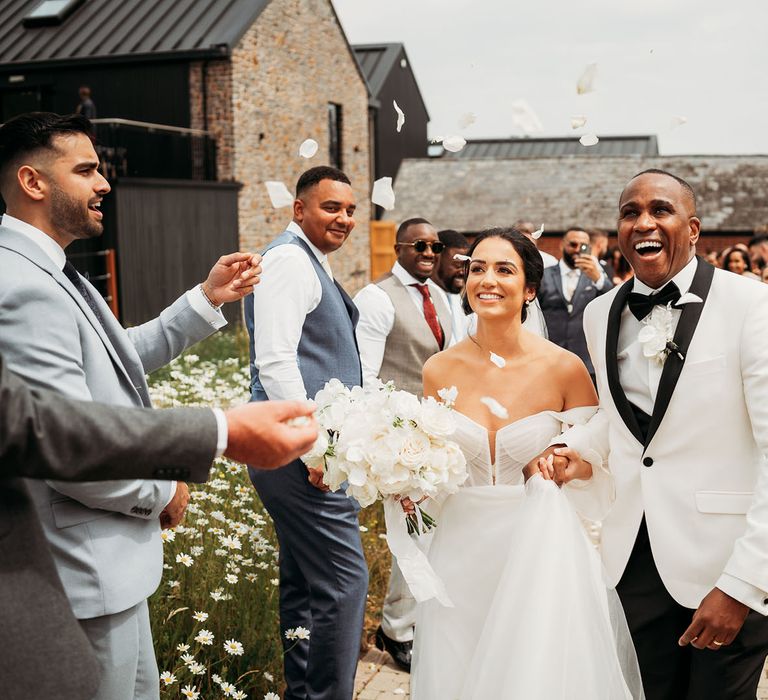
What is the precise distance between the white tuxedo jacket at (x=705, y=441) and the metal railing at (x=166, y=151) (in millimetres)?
18864

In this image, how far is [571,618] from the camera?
11.5 feet

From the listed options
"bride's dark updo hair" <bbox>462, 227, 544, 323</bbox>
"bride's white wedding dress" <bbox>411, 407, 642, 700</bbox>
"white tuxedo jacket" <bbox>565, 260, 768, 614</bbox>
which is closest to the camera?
"white tuxedo jacket" <bbox>565, 260, 768, 614</bbox>

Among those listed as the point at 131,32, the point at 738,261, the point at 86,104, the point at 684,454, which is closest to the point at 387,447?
the point at 684,454

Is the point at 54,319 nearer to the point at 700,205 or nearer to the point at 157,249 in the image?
the point at 157,249

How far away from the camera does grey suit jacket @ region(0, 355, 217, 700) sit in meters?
1.89

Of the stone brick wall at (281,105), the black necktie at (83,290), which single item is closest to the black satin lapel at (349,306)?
the black necktie at (83,290)

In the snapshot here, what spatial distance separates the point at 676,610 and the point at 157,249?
17781 mm

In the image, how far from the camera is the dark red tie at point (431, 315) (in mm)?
6000

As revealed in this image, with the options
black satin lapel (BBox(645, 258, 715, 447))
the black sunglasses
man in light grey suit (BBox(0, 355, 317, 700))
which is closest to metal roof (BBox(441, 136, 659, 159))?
the black sunglasses

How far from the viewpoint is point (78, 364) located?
262 centimetres

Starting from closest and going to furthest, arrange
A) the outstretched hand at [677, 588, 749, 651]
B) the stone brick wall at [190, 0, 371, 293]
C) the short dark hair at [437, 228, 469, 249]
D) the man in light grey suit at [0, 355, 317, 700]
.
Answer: the man in light grey suit at [0, 355, 317, 700] → the outstretched hand at [677, 588, 749, 651] → the short dark hair at [437, 228, 469, 249] → the stone brick wall at [190, 0, 371, 293]

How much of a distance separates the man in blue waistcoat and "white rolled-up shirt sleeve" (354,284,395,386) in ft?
4.00

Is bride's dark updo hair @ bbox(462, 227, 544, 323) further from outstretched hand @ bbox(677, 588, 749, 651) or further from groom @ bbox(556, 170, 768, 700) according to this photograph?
outstretched hand @ bbox(677, 588, 749, 651)

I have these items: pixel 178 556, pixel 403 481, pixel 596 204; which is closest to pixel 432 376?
pixel 403 481
